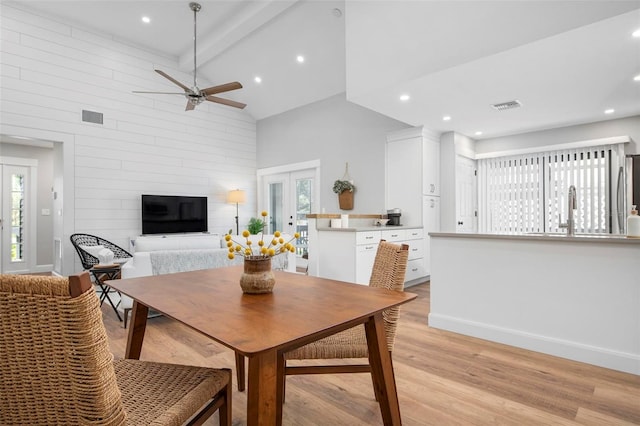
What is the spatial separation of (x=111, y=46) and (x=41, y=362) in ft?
21.8

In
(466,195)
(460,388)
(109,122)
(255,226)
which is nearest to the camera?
(460,388)

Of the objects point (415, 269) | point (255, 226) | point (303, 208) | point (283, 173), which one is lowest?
point (415, 269)

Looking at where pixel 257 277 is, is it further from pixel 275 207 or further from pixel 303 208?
pixel 275 207

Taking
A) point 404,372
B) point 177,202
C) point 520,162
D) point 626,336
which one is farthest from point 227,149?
point 626,336

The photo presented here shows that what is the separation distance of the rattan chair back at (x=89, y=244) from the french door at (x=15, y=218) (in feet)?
6.96

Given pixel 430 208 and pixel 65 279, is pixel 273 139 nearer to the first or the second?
pixel 430 208

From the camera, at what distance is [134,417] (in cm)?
97

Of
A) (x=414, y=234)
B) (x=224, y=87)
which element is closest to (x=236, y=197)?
(x=224, y=87)

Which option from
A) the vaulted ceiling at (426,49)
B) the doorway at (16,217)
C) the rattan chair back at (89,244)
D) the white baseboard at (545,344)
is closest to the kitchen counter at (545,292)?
the white baseboard at (545,344)

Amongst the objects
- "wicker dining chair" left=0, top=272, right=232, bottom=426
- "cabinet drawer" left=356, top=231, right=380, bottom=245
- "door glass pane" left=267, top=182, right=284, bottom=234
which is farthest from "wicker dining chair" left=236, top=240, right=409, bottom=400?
"door glass pane" left=267, top=182, right=284, bottom=234

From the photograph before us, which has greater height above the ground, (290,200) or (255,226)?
(290,200)

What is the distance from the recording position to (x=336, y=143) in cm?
627

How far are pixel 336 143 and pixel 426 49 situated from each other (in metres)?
3.22

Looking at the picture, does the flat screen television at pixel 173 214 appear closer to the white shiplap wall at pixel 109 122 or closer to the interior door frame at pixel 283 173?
the white shiplap wall at pixel 109 122
